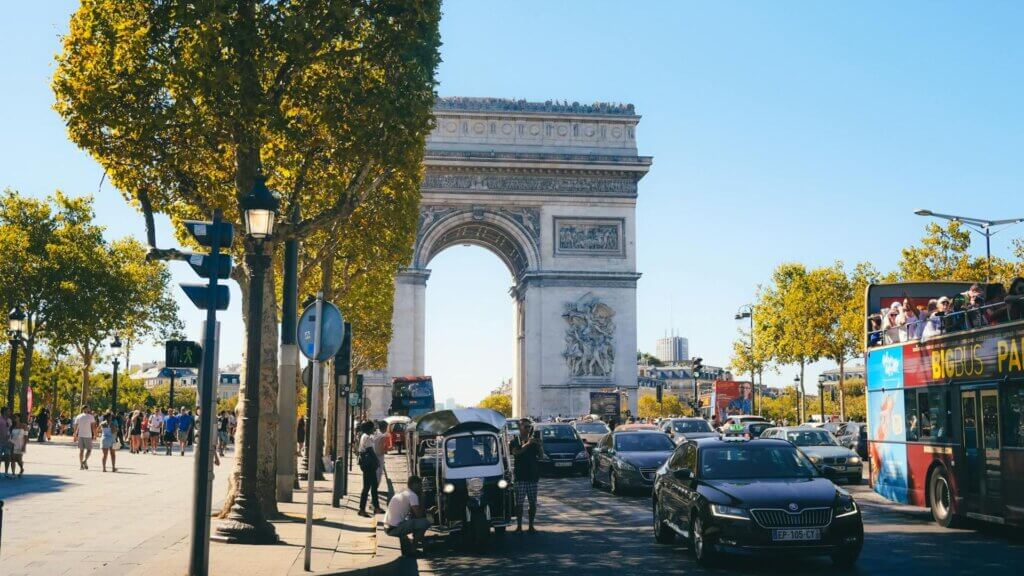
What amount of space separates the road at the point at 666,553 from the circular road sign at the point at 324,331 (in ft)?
10.5

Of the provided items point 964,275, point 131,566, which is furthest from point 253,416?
point 964,275

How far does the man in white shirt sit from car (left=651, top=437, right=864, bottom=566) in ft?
10.9

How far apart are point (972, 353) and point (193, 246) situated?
15.3m

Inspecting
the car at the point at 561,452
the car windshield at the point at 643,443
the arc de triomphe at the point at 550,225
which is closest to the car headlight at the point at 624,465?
the car windshield at the point at 643,443

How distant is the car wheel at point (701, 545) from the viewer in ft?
40.3

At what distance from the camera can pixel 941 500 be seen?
16391 millimetres

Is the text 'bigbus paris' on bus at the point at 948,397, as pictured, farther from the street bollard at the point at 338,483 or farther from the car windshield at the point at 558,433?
the car windshield at the point at 558,433

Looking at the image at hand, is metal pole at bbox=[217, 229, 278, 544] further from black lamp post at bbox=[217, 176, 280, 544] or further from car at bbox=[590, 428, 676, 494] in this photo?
car at bbox=[590, 428, 676, 494]

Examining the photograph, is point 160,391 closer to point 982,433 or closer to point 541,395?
point 541,395

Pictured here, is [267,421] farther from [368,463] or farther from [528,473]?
[528,473]

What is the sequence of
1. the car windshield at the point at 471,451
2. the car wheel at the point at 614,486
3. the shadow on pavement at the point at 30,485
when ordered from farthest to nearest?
the car wheel at the point at 614,486 → the shadow on pavement at the point at 30,485 → the car windshield at the point at 471,451

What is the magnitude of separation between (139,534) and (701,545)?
7.70m

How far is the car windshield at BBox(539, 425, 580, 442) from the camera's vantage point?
33.3 meters

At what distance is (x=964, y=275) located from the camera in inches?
1858
